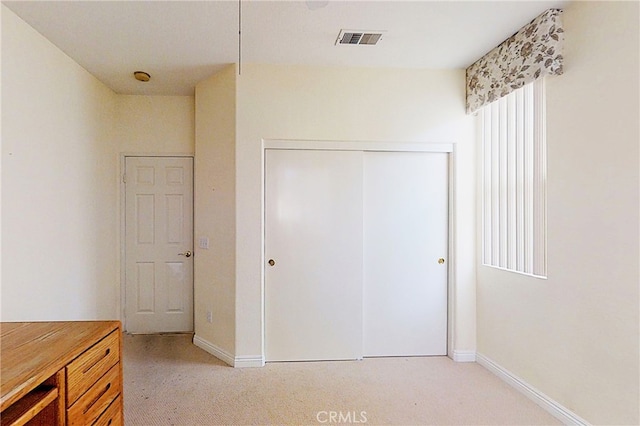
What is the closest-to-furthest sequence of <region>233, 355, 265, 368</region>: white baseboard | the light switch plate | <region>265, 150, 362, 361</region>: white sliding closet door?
1. <region>233, 355, 265, 368</region>: white baseboard
2. <region>265, 150, 362, 361</region>: white sliding closet door
3. the light switch plate

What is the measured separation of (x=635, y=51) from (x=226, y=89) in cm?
282

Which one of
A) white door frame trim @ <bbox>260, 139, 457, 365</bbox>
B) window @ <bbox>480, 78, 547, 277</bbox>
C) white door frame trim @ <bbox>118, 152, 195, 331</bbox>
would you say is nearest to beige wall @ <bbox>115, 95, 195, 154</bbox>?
white door frame trim @ <bbox>118, 152, 195, 331</bbox>

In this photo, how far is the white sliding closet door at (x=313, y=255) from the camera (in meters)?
3.19

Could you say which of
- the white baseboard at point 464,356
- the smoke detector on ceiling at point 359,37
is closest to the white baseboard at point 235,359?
the white baseboard at point 464,356

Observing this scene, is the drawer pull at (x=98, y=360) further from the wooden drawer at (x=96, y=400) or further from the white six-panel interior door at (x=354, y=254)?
the white six-panel interior door at (x=354, y=254)

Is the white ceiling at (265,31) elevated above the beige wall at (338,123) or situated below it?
above

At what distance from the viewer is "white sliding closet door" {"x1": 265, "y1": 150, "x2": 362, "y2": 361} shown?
126 inches

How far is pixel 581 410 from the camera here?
2146 mm

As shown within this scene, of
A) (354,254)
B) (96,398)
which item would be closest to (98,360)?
(96,398)

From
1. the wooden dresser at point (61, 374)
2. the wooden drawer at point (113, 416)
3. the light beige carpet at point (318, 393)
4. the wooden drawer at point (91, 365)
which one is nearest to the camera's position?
the wooden dresser at point (61, 374)

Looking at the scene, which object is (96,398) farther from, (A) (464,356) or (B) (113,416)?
(A) (464,356)

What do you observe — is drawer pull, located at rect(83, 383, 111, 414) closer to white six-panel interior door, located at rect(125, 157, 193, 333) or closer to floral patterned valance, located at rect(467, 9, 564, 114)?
white six-panel interior door, located at rect(125, 157, 193, 333)

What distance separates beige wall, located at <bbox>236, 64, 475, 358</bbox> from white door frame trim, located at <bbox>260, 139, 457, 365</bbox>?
0.04 metres

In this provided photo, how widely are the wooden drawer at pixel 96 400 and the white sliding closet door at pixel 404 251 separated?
2.12 meters
